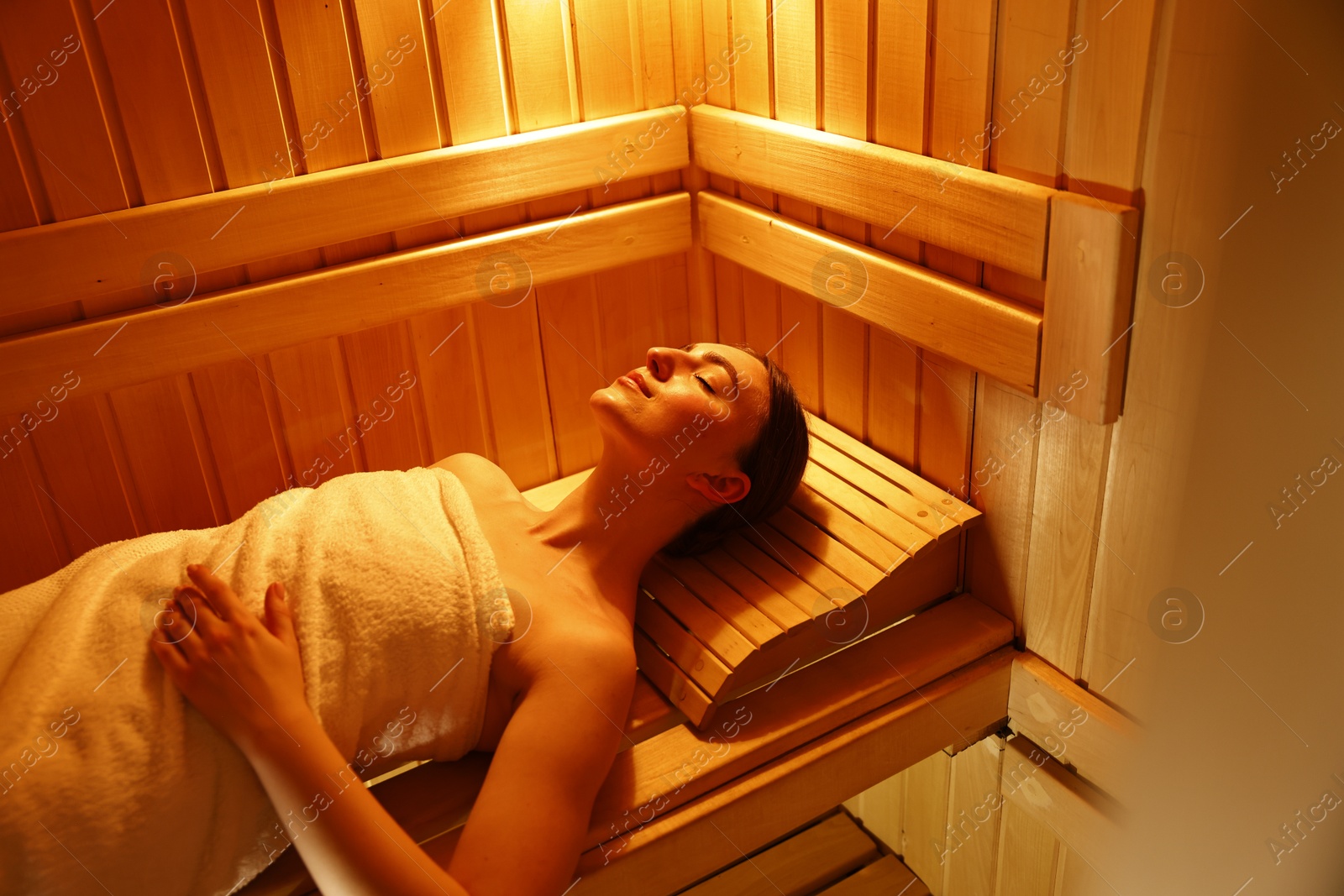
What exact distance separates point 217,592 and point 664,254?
1.29 m

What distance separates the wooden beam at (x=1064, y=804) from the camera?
1.91 metres

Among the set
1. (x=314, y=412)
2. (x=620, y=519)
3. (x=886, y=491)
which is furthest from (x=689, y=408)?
(x=314, y=412)

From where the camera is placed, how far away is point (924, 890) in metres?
2.50

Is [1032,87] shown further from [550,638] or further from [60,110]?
[60,110]

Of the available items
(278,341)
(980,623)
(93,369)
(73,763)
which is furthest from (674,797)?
(93,369)

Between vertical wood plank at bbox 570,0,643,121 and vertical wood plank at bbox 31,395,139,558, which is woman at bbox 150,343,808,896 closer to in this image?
vertical wood plank at bbox 31,395,139,558

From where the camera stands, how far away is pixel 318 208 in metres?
2.01

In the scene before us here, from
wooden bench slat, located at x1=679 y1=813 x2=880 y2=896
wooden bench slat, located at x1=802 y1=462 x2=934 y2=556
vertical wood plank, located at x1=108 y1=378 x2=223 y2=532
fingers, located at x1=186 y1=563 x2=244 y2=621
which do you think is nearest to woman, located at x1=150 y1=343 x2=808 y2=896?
fingers, located at x1=186 y1=563 x2=244 y2=621

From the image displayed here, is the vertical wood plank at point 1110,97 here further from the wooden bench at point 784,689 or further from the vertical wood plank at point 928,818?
the vertical wood plank at point 928,818

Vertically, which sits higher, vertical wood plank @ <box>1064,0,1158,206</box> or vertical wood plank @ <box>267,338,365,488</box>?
vertical wood plank @ <box>1064,0,1158,206</box>

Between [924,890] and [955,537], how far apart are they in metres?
0.99

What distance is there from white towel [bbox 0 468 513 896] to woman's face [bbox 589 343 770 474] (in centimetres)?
32

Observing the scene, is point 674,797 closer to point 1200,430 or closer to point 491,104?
point 1200,430

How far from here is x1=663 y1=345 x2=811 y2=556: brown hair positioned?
1.96 m
